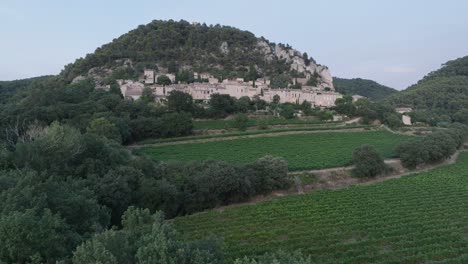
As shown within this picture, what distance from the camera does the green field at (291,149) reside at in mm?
37344

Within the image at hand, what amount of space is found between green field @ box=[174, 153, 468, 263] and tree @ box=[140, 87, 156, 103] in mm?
38858

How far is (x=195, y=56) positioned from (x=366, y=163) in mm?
71628

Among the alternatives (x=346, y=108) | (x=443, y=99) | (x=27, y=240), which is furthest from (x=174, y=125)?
(x=443, y=99)

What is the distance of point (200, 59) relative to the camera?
97438 millimetres

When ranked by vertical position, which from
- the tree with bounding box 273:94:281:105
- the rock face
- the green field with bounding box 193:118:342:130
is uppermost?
the rock face

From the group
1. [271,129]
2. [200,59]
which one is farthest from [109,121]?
[200,59]

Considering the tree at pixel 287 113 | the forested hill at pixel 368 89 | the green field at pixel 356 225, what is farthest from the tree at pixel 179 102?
the forested hill at pixel 368 89

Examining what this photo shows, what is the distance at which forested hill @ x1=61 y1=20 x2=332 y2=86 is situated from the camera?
88.8 m

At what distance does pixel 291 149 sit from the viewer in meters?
42.6

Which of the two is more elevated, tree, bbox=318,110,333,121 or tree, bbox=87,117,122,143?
tree, bbox=318,110,333,121

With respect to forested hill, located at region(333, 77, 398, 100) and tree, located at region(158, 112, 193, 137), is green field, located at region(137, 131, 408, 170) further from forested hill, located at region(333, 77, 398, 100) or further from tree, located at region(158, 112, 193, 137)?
forested hill, located at region(333, 77, 398, 100)

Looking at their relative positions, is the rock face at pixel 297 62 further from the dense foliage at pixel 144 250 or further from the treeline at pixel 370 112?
the dense foliage at pixel 144 250

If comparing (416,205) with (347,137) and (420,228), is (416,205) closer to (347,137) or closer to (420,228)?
(420,228)

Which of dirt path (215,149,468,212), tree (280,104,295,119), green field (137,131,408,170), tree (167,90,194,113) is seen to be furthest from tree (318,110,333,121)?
tree (167,90,194,113)
